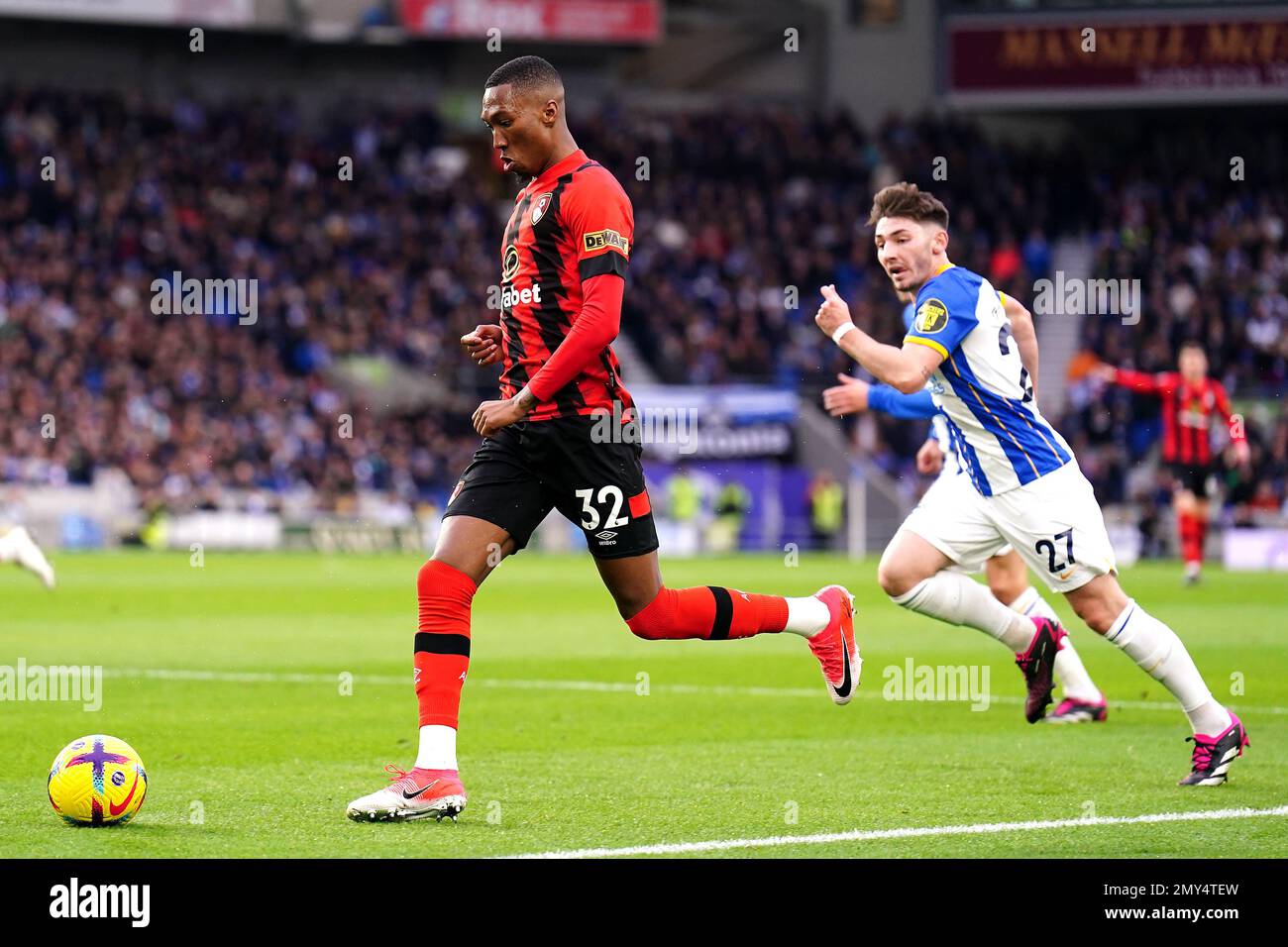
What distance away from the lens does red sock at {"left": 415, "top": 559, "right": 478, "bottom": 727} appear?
22.0ft

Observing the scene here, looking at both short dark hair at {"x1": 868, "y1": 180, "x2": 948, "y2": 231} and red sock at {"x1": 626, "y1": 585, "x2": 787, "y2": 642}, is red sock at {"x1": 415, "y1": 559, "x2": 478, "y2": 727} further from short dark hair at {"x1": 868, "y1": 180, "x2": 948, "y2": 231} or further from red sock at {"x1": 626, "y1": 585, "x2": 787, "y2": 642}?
short dark hair at {"x1": 868, "y1": 180, "x2": 948, "y2": 231}

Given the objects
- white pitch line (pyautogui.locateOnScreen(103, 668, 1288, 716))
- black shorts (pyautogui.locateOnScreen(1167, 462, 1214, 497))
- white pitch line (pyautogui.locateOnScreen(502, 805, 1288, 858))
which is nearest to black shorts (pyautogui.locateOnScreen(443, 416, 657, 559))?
white pitch line (pyautogui.locateOnScreen(502, 805, 1288, 858))

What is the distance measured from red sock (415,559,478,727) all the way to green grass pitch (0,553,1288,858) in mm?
414

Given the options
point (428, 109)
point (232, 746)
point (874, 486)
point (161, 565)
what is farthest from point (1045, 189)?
point (232, 746)

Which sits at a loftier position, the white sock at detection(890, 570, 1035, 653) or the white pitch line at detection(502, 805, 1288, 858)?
the white sock at detection(890, 570, 1035, 653)

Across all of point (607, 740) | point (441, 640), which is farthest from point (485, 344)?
point (607, 740)

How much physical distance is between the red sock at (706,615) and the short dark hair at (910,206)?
1.71 m

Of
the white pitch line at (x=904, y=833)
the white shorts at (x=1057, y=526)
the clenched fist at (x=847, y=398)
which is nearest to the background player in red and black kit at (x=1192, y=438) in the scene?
the clenched fist at (x=847, y=398)

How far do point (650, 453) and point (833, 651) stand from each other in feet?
92.3

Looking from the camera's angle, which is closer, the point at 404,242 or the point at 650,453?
the point at 650,453

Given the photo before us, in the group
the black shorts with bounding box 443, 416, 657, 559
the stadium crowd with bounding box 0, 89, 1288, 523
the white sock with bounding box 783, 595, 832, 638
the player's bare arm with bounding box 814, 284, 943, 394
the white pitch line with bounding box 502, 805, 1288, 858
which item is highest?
the stadium crowd with bounding box 0, 89, 1288, 523

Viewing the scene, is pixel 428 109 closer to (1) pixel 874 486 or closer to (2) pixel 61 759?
(1) pixel 874 486

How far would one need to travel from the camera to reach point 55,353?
33719mm

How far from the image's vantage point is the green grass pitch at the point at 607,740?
6.25m
